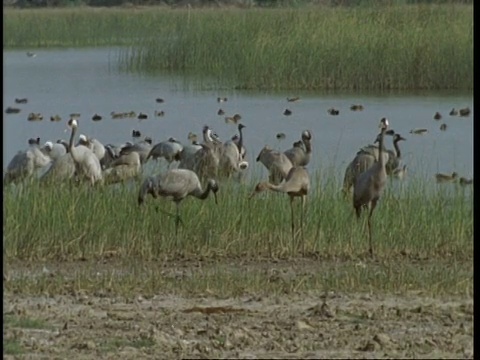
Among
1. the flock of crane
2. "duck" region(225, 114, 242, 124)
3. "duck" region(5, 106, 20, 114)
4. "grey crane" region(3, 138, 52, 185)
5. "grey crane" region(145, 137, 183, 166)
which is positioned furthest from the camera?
"duck" region(5, 106, 20, 114)

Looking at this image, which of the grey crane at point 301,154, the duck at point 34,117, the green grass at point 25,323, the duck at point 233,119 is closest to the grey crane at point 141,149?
the grey crane at point 301,154

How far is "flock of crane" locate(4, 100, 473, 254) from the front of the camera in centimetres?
800

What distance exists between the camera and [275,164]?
9.61 metres

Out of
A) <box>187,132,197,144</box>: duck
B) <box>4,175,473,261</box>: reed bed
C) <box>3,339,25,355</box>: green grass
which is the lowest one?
<box>3,339,25,355</box>: green grass

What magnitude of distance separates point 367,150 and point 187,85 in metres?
7.60

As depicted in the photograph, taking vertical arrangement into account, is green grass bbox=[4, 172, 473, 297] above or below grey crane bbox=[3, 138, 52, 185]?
below

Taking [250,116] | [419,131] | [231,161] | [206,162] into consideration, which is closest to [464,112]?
[419,131]

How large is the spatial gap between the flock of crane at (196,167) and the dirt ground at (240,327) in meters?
1.53

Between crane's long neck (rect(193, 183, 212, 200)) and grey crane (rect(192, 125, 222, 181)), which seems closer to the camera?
crane's long neck (rect(193, 183, 212, 200))

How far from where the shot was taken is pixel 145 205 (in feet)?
26.2

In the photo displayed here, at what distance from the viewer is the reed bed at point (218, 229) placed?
24.3 feet

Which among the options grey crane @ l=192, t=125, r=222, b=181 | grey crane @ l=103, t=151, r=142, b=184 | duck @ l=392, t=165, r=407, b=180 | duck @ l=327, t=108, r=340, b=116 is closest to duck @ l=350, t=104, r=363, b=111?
duck @ l=327, t=108, r=340, b=116

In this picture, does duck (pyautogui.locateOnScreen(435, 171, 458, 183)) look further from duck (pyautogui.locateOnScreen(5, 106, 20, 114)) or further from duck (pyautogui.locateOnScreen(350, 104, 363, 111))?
duck (pyautogui.locateOnScreen(5, 106, 20, 114))

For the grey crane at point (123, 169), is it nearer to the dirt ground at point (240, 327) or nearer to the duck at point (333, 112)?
the dirt ground at point (240, 327)
